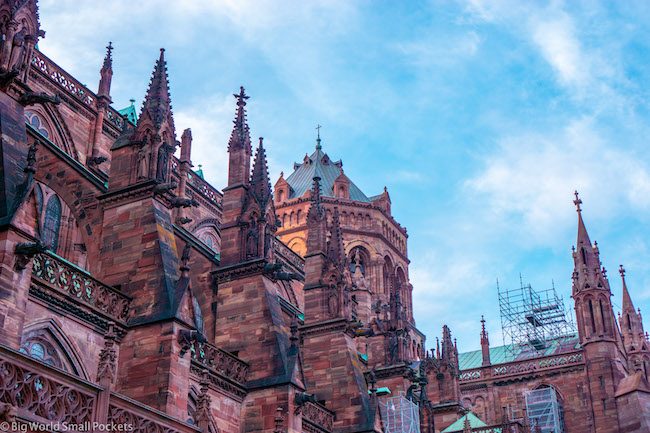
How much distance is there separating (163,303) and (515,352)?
47.3 m

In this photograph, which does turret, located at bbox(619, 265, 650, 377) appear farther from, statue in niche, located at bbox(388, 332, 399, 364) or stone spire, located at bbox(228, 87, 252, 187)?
stone spire, located at bbox(228, 87, 252, 187)

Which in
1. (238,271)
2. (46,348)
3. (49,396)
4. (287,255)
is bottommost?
(49,396)

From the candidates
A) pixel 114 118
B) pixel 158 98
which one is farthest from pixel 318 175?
pixel 158 98

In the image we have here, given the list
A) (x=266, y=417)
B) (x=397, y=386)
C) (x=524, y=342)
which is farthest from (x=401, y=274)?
(x=266, y=417)

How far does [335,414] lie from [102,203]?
38.3ft

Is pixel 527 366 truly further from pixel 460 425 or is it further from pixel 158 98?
pixel 158 98

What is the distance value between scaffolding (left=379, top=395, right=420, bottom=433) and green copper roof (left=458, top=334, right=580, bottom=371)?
18981 millimetres

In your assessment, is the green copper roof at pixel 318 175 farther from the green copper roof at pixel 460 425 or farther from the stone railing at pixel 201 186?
the green copper roof at pixel 460 425

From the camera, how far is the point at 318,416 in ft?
88.8

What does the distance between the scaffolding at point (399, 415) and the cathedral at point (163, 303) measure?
0.25 ft

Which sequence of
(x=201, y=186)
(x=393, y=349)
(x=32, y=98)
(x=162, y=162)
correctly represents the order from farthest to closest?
1. (x=201, y=186)
2. (x=393, y=349)
3. (x=162, y=162)
4. (x=32, y=98)

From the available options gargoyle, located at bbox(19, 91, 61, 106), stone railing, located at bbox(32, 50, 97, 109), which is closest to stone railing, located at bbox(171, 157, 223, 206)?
stone railing, located at bbox(32, 50, 97, 109)

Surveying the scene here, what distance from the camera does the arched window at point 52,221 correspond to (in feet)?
81.9

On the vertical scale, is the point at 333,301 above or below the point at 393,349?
below
